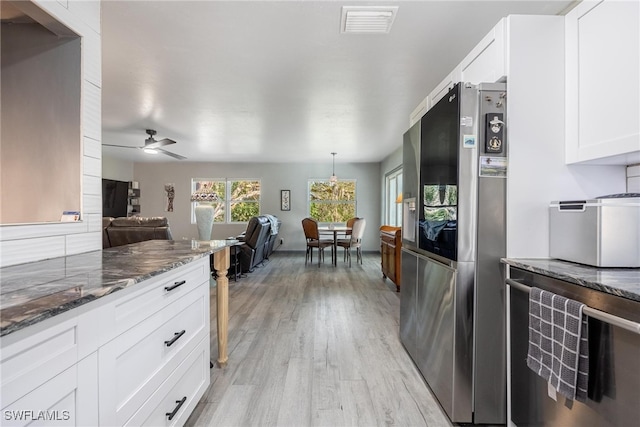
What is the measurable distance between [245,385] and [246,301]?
1745 mm

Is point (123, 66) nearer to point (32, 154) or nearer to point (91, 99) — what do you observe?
point (91, 99)

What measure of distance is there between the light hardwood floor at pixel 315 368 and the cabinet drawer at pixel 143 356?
0.55 metres

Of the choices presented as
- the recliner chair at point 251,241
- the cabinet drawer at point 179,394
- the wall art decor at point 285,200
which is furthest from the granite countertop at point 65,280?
the wall art decor at point 285,200

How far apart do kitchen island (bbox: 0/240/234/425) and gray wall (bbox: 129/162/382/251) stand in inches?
245

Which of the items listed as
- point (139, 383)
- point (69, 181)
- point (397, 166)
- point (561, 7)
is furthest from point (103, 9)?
point (397, 166)

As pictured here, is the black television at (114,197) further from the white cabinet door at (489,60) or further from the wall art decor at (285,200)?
the white cabinet door at (489,60)

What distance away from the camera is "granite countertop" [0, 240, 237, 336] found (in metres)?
0.61

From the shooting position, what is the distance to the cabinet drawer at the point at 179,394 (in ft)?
3.52

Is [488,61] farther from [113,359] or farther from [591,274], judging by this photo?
[113,359]

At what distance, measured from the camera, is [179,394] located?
51.8 inches

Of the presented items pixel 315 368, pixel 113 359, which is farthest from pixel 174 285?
pixel 315 368

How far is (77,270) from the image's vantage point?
1026mm

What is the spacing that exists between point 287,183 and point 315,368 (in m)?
6.10

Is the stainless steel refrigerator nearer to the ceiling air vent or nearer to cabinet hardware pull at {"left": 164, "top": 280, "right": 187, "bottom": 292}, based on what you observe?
the ceiling air vent
